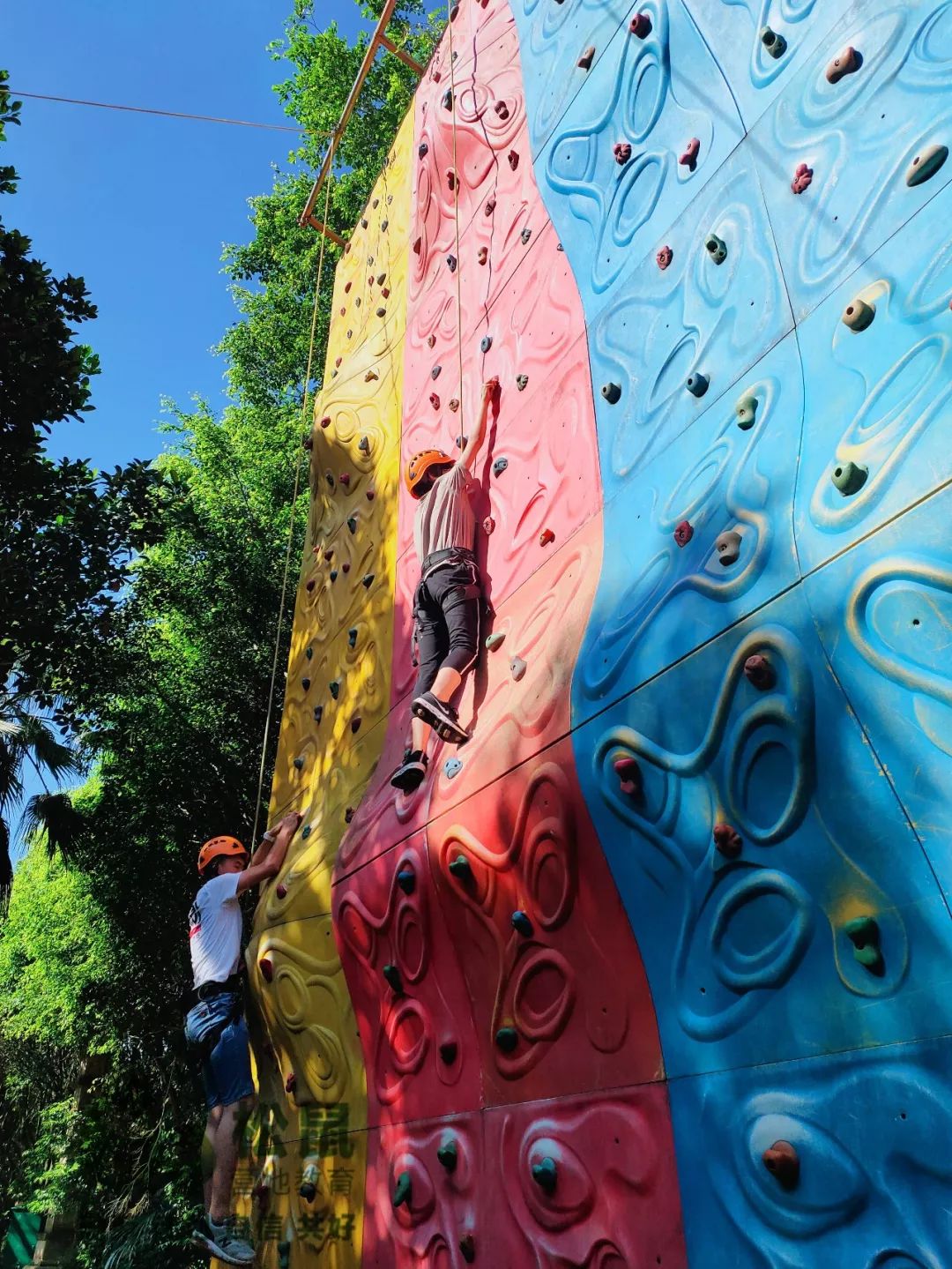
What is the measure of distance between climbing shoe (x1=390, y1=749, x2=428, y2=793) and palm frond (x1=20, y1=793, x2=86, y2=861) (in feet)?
23.1

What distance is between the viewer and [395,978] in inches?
145

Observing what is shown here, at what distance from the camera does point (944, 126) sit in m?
2.25

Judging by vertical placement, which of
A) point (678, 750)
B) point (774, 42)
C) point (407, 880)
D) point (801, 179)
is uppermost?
point (774, 42)

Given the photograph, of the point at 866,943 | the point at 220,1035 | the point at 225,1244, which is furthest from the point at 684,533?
the point at 225,1244

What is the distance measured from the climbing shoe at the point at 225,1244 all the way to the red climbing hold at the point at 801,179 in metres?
4.46

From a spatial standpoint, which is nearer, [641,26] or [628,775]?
[628,775]

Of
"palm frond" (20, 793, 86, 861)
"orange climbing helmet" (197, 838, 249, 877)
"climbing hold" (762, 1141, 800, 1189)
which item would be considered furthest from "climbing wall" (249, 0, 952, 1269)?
"palm frond" (20, 793, 86, 861)

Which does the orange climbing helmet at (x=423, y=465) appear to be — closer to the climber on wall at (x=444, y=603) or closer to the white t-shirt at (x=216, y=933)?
the climber on wall at (x=444, y=603)

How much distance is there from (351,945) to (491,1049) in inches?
46.8

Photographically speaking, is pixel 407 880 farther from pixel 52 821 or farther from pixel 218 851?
pixel 52 821

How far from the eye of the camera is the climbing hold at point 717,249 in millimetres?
2986

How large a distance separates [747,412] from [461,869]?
1.78 meters

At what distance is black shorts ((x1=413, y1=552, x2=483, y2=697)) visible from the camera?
3902mm

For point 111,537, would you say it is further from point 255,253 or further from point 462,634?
point 255,253
